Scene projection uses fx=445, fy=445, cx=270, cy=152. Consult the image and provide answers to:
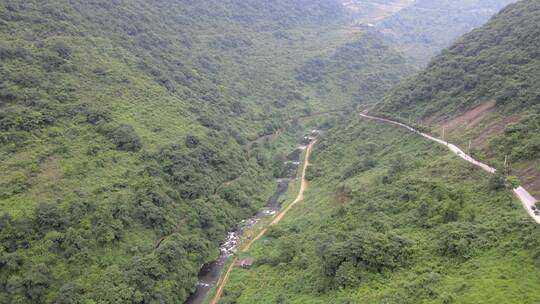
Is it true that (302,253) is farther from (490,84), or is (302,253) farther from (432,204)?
(490,84)

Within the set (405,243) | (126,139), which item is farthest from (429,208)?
(126,139)

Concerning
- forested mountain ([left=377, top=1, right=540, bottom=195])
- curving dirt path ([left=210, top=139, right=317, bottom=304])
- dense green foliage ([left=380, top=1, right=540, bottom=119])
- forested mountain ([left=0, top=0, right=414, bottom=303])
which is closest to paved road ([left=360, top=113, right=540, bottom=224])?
forested mountain ([left=377, top=1, right=540, bottom=195])

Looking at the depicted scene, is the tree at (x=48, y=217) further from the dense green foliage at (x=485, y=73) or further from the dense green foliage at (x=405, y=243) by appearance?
the dense green foliage at (x=485, y=73)

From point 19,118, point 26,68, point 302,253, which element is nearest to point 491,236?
point 302,253

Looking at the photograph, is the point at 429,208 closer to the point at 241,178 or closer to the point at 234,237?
the point at 234,237

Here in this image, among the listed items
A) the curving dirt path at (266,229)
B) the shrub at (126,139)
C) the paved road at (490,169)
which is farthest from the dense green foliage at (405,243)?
the shrub at (126,139)

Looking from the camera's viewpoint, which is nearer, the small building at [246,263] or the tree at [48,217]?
the tree at [48,217]

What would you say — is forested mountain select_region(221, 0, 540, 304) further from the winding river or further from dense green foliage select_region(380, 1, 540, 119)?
the winding river
